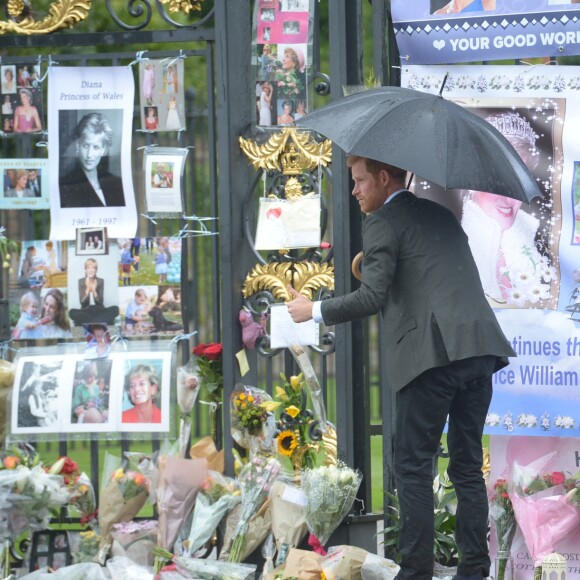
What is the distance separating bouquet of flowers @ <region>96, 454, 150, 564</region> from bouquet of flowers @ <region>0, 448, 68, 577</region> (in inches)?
7.8

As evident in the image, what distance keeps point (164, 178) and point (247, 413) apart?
127 centimetres

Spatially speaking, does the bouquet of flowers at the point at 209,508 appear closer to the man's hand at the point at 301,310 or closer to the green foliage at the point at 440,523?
the green foliage at the point at 440,523

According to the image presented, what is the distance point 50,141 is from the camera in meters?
5.96

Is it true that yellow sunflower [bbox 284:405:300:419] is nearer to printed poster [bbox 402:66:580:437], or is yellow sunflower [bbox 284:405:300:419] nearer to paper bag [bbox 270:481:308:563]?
paper bag [bbox 270:481:308:563]

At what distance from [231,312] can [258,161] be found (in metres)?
0.74

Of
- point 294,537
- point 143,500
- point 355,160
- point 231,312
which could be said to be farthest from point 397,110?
point 143,500

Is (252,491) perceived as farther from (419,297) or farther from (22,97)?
(22,97)

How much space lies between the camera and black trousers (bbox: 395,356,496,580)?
14.6ft

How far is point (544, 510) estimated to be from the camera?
4.89 m

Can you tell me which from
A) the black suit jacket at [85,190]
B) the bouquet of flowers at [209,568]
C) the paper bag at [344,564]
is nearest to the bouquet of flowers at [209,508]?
the bouquet of flowers at [209,568]

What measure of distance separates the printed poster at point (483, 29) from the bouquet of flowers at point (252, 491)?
1946 millimetres

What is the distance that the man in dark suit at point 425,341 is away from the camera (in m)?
4.39

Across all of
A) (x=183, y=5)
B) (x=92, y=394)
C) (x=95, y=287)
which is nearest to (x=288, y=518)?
(x=92, y=394)

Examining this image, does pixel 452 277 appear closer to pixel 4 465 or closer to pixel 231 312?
pixel 231 312
